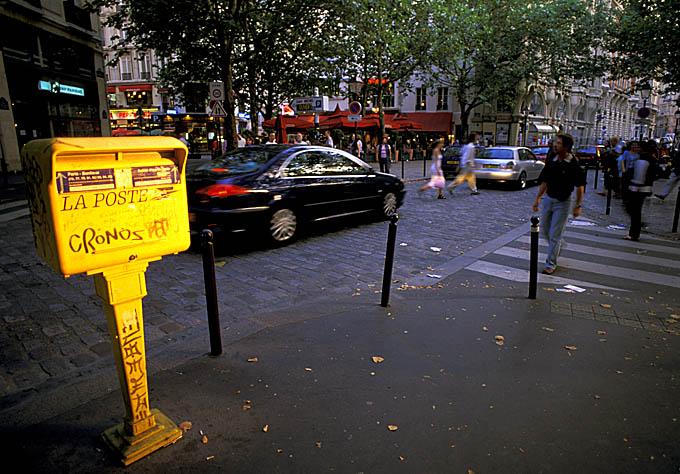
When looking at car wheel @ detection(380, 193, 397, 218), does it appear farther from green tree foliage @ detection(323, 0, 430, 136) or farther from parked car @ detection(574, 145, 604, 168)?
parked car @ detection(574, 145, 604, 168)

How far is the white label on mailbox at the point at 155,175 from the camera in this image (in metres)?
2.25

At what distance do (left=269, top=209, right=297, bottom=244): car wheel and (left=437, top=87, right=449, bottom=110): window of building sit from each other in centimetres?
4075

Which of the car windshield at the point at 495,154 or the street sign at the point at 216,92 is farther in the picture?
the car windshield at the point at 495,154

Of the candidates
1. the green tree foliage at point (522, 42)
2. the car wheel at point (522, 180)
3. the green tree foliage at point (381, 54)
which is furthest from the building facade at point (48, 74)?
the green tree foliage at point (522, 42)

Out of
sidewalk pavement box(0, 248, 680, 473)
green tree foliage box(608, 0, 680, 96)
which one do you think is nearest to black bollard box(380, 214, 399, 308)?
sidewalk pavement box(0, 248, 680, 473)

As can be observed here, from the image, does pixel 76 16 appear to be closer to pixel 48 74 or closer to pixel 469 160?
pixel 48 74

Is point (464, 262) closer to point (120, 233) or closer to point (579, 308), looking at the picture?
point (579, 308)

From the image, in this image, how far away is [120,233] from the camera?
2.22 metres

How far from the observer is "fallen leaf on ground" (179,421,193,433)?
2771 millimetres

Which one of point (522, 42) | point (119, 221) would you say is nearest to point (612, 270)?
point (119, 221)

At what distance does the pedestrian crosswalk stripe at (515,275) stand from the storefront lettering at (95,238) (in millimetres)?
5200

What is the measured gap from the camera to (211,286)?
11.4ft

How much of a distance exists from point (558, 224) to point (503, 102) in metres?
38.3

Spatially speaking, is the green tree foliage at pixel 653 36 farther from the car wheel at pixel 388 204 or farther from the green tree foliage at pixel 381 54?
the car wheel at pixel 388 204
